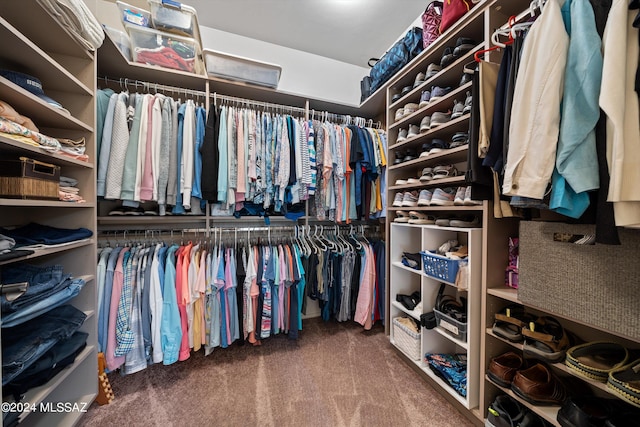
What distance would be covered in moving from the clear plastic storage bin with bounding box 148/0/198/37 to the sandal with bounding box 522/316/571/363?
8.55ft

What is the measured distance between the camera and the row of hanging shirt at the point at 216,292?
4.67 ft

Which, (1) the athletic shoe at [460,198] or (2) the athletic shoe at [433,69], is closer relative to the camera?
(1) the athletic shoe at [460,198]

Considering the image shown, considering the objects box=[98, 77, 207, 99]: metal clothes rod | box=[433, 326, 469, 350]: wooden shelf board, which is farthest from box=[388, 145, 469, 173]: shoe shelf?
box=[98, 77, 207, 99]: metal clothes rod

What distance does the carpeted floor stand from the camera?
117 cm

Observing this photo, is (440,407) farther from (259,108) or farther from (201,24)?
(201,24)

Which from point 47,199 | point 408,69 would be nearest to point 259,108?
point 408,69

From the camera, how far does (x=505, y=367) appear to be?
1.03 m

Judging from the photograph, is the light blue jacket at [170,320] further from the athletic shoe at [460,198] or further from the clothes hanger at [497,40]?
the clothes hanger at [497,40]

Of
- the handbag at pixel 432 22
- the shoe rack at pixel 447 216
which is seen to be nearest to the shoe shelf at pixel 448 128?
the shoe rack at pixel 447 216

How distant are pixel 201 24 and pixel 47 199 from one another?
1917 millimetres

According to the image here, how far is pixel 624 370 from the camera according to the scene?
29.6 inches

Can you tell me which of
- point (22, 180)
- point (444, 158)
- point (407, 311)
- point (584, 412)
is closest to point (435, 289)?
point (407, 311)

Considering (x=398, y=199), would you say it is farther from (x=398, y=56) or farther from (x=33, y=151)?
(x=33, y=151)

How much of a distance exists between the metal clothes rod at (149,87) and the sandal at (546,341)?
245cm
